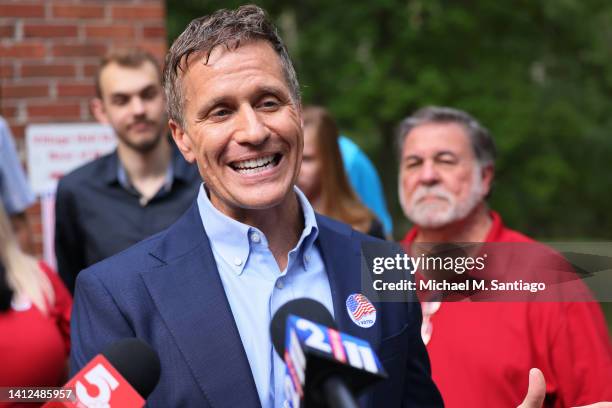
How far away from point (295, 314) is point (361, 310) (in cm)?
58

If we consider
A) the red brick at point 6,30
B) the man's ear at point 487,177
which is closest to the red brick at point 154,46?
the red brick at point 6,30

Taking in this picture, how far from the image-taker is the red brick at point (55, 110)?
17.4 feet

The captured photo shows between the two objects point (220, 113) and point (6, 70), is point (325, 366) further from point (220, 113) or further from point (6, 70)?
point (6, 70)

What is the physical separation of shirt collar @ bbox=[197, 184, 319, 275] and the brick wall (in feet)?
10.5

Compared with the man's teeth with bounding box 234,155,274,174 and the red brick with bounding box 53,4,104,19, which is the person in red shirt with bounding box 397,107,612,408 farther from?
the red brick with bounding box 53,4,104,19

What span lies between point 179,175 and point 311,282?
2358 millimetres

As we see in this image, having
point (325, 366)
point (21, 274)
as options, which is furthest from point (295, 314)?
point (21, 274)

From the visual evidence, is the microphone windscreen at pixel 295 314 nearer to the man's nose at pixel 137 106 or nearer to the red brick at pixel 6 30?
the man's nose at pixel 137 106

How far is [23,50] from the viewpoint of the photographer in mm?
5281

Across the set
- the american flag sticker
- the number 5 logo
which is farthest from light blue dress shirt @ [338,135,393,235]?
the number 5 logo

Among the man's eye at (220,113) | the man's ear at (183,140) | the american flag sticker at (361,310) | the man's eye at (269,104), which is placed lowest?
the american flag sticker at (361,310)

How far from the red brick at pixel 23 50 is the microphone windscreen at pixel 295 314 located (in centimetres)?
402

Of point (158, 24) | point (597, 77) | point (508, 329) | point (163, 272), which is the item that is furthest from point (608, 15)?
point (163, 272)

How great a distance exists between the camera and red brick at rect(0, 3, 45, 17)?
5238 mm
